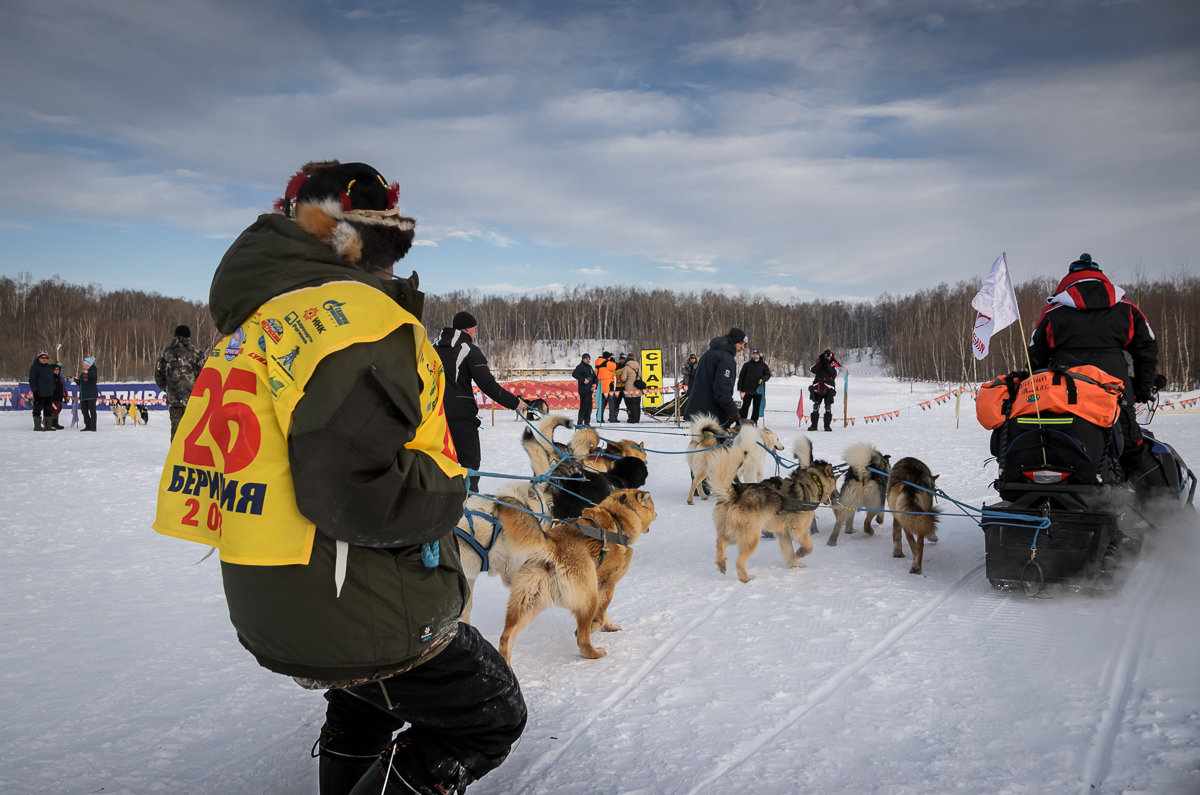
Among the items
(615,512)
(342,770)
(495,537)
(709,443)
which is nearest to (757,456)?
(709,443)

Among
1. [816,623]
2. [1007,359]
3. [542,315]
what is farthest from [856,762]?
[542,315]

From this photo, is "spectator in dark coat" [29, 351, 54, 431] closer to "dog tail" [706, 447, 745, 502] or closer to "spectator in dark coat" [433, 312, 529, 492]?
"spectator in dark coat" [433, 312, 529, 492]

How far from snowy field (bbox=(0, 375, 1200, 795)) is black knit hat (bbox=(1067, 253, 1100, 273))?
1.97 meters

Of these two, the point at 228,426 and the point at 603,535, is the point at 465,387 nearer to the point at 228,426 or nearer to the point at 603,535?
the point at 603,535

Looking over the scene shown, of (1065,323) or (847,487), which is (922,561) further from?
(1065,323)

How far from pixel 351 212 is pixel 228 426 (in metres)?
0.49

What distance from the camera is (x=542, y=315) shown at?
69.1m

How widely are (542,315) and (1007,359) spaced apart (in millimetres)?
41522

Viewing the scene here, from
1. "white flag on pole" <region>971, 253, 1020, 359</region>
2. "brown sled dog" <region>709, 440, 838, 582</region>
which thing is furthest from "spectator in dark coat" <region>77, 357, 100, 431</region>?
"white flag on pole" <region>971, 253, 1020, 359</region>

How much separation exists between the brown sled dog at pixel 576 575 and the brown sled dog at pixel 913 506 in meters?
2.27

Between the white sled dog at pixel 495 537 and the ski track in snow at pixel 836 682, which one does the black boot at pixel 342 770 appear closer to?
the ski track in snow at pixel 836 682

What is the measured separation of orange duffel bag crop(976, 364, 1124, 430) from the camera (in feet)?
14.0

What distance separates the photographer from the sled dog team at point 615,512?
3.40 metres

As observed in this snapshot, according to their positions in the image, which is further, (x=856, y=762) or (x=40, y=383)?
(x=40, y=383)
